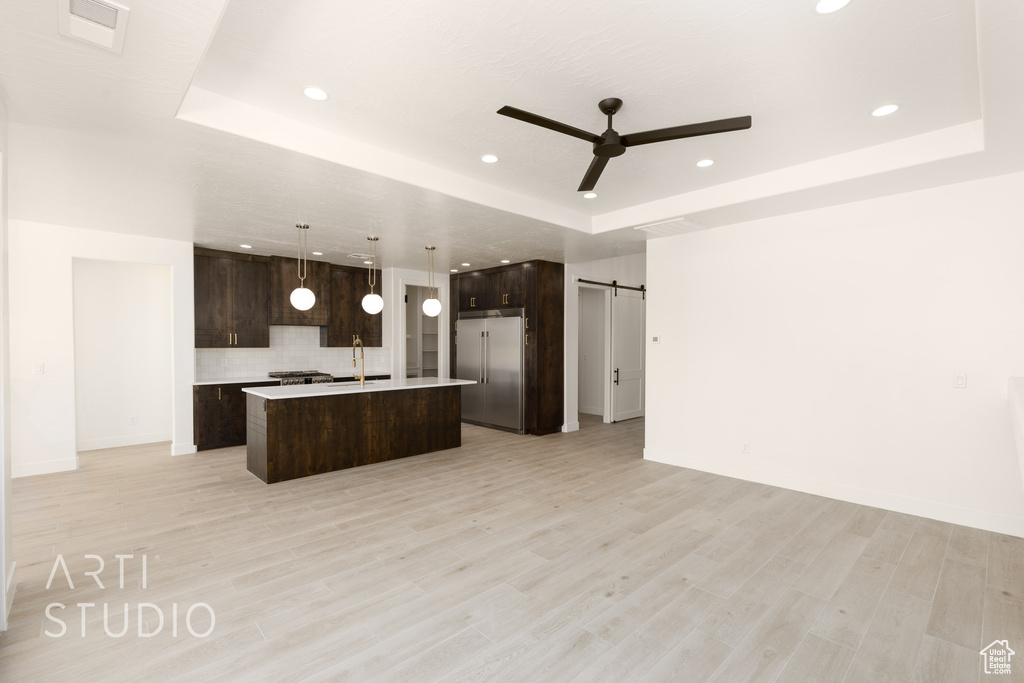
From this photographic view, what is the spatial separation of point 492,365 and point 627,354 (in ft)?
7.88

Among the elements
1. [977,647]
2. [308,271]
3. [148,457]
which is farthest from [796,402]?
[148,457]

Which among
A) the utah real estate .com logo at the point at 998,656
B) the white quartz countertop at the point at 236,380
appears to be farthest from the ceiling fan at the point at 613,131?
the white quartz countertop at the point at 236,380

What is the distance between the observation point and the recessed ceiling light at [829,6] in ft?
6.21

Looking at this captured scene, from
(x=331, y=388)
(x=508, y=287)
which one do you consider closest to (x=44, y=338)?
(x=331, y=388)

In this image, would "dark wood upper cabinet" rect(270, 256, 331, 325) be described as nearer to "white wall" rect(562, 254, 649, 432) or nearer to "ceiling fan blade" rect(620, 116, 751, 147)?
"white wall" rect(562, 254, 649, 432)

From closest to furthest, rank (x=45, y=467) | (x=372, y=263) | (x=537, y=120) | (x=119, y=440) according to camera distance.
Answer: (x=537, y=120) → (x=45, y=467) → (x=119, y=440) → (x=372, y=263)

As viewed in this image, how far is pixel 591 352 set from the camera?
A: 8.66 meters

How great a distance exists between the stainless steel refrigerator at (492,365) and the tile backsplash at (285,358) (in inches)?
52.4

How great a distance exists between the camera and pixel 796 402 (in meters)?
4.39

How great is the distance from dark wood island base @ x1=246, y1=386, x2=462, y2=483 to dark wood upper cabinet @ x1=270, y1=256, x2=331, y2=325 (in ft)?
6.66

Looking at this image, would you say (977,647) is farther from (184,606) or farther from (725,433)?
(184,606)

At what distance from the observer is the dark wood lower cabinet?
5.72 metres

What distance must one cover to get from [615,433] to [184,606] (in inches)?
220

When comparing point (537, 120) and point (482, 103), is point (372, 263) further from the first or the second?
point (537, 120)
